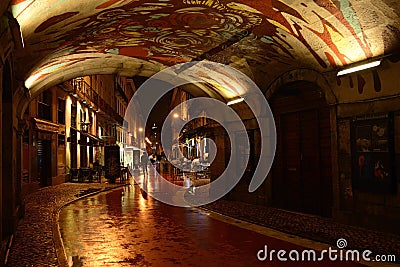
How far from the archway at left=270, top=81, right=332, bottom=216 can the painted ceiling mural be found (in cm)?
108

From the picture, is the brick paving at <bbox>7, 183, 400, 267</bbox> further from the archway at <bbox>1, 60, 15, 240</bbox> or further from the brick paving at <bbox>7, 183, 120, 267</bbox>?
the archway at <bbox>1, 60, 15, 240</bbox>

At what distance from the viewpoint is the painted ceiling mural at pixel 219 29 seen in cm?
768

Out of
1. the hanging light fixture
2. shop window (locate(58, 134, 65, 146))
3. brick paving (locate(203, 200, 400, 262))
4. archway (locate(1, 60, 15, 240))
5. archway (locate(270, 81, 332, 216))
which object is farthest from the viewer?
shop window (locate(58, 134, 65, 146))

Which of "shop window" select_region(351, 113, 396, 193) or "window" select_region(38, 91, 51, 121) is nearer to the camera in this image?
"shop window" select_region(351, 113, 396, 193)

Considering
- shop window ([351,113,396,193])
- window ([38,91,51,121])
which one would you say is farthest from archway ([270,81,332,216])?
window ([38,91,51,121])

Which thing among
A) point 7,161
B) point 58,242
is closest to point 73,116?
point 7,161

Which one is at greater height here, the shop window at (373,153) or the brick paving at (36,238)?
the shop window at (373,153)

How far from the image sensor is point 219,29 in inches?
409

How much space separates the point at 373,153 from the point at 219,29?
4.79 meters

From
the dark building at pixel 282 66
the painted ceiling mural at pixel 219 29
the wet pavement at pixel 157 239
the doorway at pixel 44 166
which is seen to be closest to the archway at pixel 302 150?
the dark building at pixel 282 66

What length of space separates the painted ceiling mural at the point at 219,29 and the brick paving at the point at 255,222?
3.83 m

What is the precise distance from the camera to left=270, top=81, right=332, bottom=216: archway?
1125cm

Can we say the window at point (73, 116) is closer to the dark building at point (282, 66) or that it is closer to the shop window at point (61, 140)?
the shop window at point (61, 140)

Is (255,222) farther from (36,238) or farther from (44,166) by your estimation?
(44,166)
